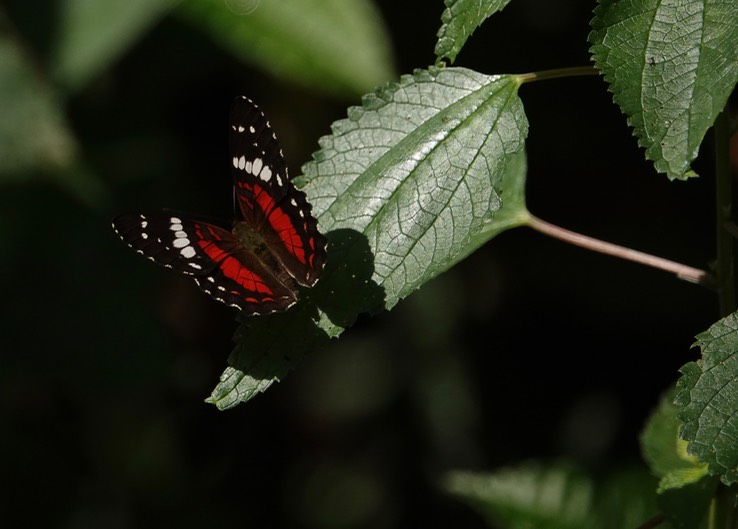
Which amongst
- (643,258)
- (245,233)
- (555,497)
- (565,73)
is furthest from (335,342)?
(565,73)

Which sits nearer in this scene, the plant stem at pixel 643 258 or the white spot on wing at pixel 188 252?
the plant stem at pixel 643 258

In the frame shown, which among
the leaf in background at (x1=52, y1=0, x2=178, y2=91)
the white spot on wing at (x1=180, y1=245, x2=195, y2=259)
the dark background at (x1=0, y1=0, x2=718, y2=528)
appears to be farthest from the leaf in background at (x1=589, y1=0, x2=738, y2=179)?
the dark background at (x1=0, y1=0, x2=718, y2=528)

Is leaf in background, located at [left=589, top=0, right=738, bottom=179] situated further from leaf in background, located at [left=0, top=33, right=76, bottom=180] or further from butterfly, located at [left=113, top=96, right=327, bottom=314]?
leaf in background, located at [left=0, top=33, right=76, bottom=180]

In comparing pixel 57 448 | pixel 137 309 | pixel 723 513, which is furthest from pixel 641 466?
pixel 57 448

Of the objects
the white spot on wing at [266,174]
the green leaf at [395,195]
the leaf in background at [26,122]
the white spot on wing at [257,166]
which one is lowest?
the green leaf at [395,195]

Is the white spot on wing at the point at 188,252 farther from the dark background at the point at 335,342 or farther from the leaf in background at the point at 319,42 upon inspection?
the dark background at the point at 335,342

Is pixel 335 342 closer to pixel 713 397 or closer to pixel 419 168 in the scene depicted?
pixel 419 168

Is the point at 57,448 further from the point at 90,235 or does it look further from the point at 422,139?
the point at 422,139

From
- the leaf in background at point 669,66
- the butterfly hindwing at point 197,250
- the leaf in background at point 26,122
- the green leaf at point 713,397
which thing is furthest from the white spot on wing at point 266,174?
the leaf in background at point 26,122
